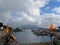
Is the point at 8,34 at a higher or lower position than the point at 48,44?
higher

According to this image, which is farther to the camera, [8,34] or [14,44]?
[14,44]

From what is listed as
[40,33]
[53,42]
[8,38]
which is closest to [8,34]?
[8,38]

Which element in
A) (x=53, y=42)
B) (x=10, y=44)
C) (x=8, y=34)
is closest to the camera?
(x=8, y=34)

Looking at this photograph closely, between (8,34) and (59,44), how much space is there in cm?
858

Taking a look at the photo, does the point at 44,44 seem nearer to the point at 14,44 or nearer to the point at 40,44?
the point at 40,44

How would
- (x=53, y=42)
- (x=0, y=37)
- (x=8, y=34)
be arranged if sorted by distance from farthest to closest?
1. (x=53, y=42)
2. (x=0, y=37)
3. (x=8, y=34)

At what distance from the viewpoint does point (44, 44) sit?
76.1 feet

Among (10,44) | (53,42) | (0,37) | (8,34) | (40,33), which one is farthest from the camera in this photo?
(40,33)

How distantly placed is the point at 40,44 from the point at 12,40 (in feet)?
14.3

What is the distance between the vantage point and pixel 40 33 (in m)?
141

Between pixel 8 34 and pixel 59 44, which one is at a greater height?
pixel 8 34

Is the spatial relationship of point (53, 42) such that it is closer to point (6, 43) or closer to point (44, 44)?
point (44, 44)

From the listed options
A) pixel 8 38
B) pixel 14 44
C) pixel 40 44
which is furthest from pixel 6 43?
pixel 40 44

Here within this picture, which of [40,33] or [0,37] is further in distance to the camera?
[40,33]
